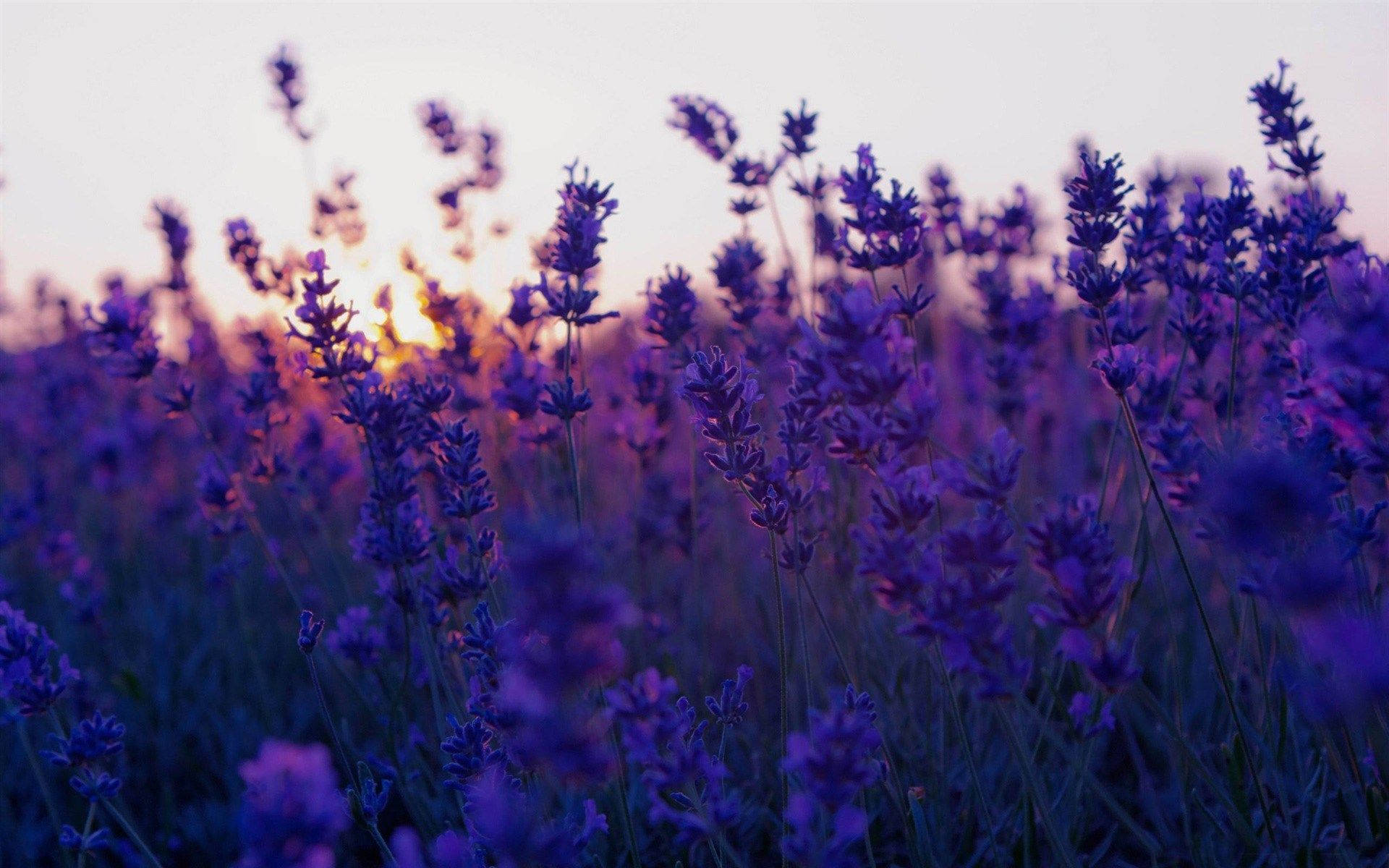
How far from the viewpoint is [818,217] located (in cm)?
330

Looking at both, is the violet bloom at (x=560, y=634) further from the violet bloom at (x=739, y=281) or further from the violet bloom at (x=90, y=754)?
the violet bloom at (x=739, y=281)

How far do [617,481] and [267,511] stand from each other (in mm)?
2235

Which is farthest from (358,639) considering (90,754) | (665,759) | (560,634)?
(560,634)

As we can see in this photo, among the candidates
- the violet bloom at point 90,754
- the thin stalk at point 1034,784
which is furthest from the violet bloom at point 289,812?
the violet bloom at point 90,754

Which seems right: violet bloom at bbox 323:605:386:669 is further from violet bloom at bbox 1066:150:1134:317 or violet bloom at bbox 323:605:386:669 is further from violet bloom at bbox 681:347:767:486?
violet bloom at bbox 1066:150:1134:317

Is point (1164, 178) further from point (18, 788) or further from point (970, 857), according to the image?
point (18, 788)

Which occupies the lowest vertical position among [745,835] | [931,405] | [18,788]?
[18,788]

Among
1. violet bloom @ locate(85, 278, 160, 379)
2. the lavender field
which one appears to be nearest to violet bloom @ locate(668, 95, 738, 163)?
the lavender field

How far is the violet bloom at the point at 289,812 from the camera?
3.45 ft

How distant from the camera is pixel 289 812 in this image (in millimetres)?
1062

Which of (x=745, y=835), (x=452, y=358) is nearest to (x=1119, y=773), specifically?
(x=745, y=835)

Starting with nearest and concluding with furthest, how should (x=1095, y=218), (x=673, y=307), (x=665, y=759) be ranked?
1. (x=665, y=759)
2. (x=1095, y=218)
3. (x=673, y=307)

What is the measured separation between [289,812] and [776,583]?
911 mm

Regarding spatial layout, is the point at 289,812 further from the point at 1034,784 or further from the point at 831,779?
the point at 1034,784
